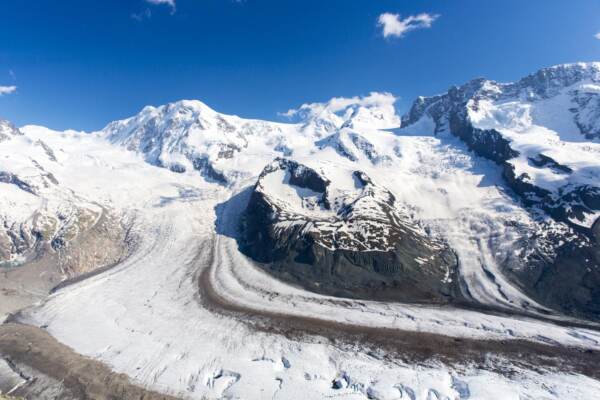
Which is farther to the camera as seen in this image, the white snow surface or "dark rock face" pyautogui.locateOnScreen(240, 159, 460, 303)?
"dark rock face" pyautogui.locateOnScreen(240, 159, 460, 303)

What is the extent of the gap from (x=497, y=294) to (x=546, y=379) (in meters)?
48.5

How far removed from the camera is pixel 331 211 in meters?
160

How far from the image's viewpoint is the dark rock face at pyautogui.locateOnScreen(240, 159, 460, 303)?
4710 inches

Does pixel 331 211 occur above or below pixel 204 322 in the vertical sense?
above

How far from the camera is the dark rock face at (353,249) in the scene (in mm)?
119625

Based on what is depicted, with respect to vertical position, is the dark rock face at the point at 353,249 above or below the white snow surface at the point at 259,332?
above

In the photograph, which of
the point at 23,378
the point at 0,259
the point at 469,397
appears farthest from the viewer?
the point at 0,259

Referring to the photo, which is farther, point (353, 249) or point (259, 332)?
point (353, 249)

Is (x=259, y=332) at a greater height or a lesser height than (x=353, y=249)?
lesser

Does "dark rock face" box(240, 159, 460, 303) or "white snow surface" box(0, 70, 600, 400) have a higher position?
"dark rock face" box(240, 159, 460, 303)

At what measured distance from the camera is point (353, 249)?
134 meters

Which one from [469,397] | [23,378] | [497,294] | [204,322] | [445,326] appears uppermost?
[497,294]

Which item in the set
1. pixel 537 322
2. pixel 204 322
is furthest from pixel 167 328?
pixel 537 322

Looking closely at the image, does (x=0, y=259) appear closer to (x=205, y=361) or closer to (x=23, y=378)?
(x=23, y=378)
